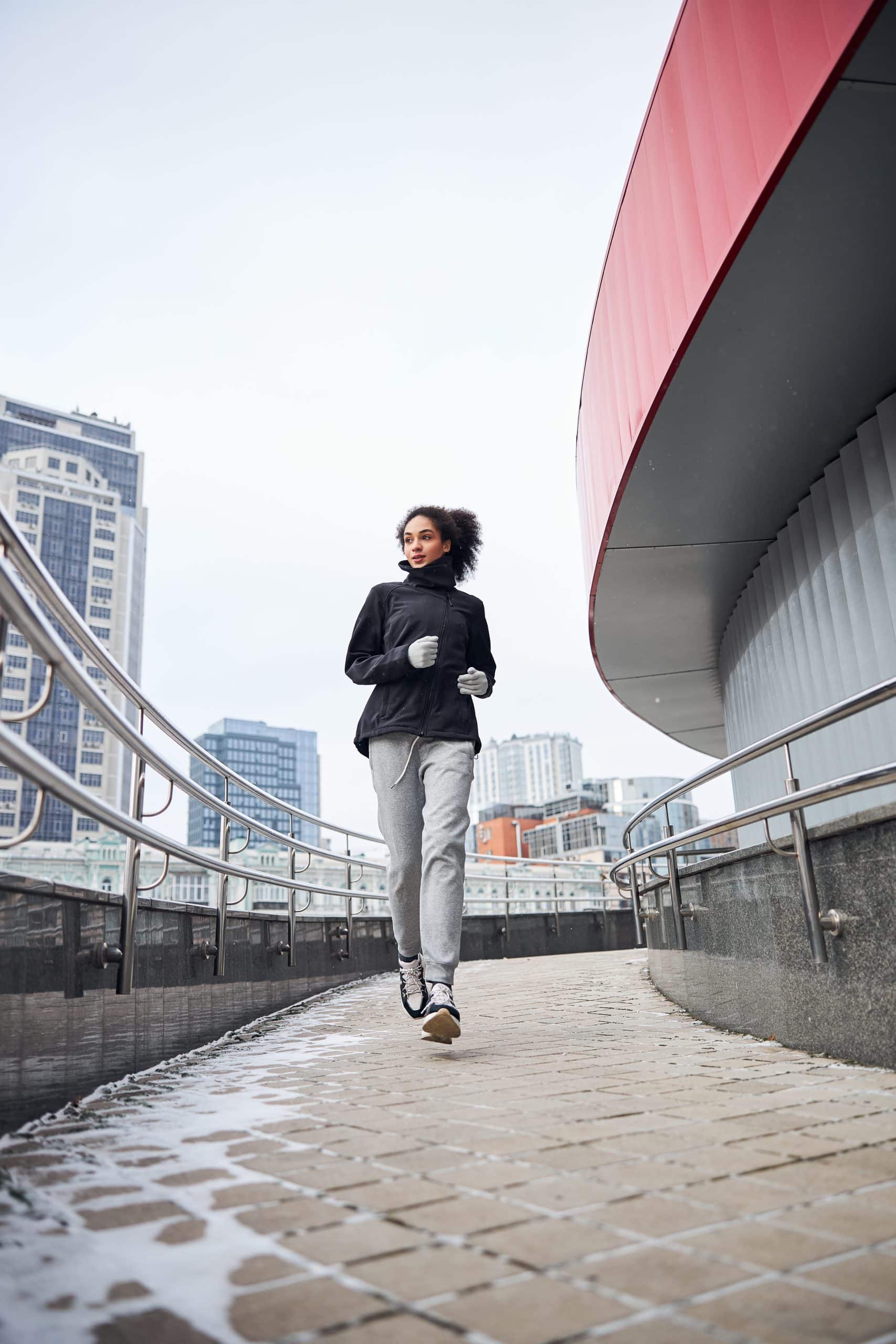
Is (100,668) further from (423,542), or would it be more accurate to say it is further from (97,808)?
(423,542)

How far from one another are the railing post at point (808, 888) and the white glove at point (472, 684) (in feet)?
3.94

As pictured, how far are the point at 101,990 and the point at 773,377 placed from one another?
4651 millimetres

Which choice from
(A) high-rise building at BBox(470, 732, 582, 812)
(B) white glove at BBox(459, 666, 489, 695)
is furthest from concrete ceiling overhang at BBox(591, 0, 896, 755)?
(A) high-rise building at BBox(470, 732, 582, 812)

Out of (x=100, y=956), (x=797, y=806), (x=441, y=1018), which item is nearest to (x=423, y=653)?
(x=441, y=1018)

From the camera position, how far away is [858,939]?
286cm

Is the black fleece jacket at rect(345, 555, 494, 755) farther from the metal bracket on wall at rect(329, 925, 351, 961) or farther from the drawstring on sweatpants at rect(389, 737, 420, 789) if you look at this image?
the metal bracket on wall at rect(329, 925, 351, 961)

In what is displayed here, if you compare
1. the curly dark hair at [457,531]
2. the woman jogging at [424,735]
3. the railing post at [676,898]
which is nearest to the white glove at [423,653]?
the woman jogging at [424,735]

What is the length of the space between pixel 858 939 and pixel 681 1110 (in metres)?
0.96

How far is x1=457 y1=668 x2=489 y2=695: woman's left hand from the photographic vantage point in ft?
12.5

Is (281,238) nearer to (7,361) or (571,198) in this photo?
(571,198)

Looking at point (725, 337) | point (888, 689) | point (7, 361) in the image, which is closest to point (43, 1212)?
point (888, 689)

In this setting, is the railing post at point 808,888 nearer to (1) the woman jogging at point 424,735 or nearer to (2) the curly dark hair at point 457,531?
(1) the woman jogging at point 424,735

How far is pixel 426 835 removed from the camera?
3.65 metres

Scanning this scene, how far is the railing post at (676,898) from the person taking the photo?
15.6ft
